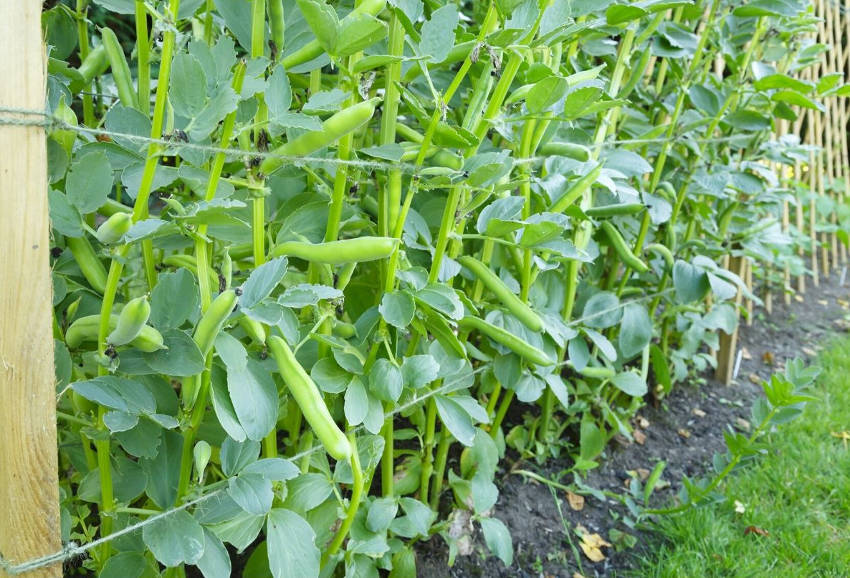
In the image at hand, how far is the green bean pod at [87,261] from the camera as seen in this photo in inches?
37.9

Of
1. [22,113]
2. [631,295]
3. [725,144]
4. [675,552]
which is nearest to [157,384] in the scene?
[22,113]

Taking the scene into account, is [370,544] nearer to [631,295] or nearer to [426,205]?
[426,205]

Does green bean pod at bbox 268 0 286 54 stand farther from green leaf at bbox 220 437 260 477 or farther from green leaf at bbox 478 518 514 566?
green leaf at bbox 478 518 514 566

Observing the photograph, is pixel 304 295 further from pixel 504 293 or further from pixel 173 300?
pixel 504 293

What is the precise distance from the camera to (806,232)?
14.3ft

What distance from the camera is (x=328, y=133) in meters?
0.85

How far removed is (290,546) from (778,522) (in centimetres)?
152

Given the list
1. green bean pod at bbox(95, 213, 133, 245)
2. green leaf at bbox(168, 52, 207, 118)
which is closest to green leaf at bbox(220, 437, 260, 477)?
green bean pod at bbox(95, 213, 133, 245)

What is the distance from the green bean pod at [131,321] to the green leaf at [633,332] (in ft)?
4.36

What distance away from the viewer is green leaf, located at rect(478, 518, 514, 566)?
4.54ft

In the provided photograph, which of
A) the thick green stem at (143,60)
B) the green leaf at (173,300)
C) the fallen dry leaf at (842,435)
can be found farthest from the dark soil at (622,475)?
the thick green stem at (143,60)

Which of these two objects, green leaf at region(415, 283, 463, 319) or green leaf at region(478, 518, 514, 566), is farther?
green leaf at region(478, 518, 514, 566)

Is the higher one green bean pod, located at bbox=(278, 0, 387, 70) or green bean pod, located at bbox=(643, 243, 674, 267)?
green bean pod, located at bbox=(278, 0, 387, 70)

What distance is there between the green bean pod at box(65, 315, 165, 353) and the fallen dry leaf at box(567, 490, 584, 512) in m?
1.35
